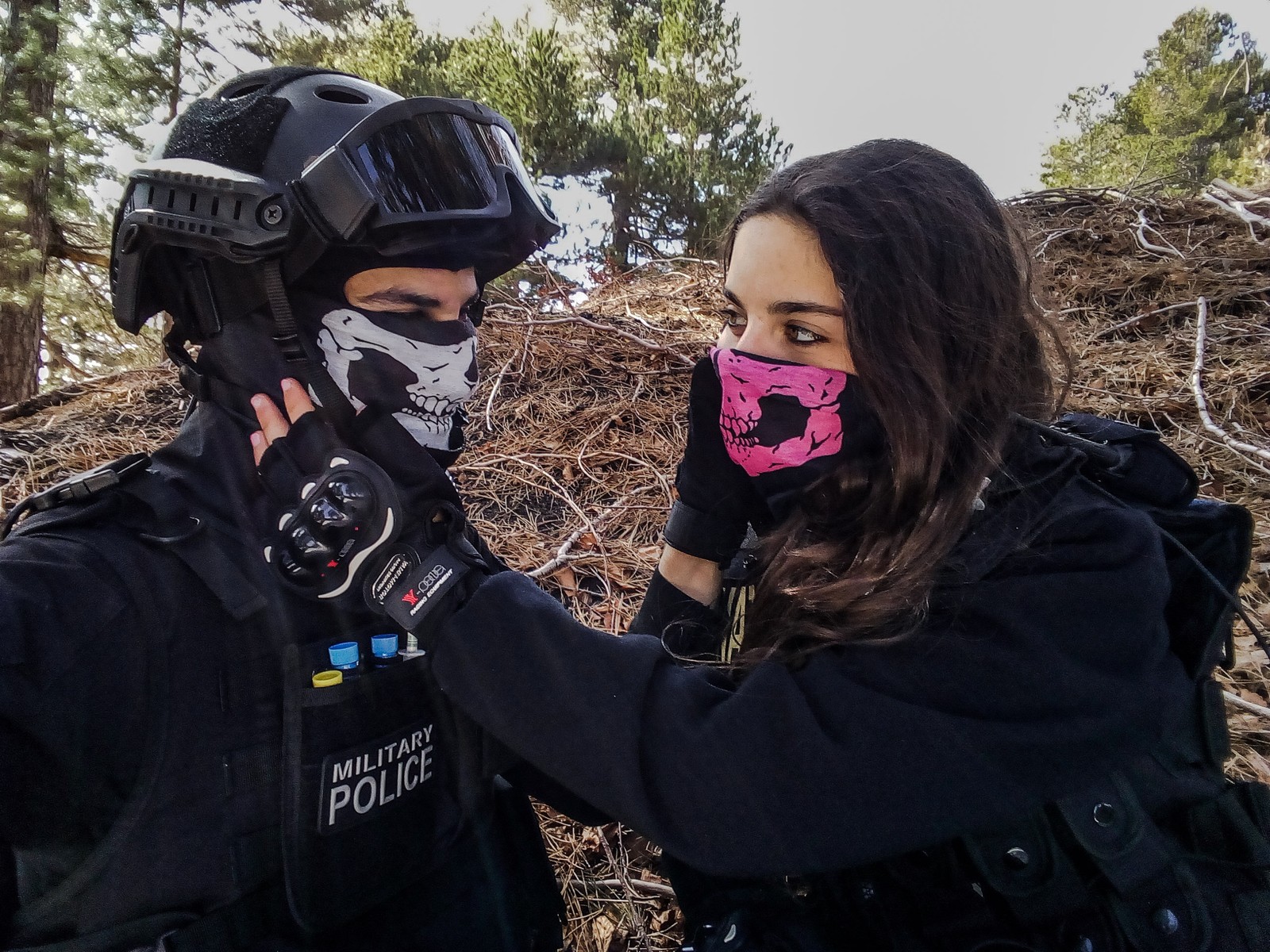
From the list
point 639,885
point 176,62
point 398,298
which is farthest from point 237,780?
point 176,62

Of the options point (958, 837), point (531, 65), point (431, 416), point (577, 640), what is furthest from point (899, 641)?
point (531, 65)

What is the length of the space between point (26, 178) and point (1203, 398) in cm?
913

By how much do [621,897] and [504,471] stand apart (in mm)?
2354

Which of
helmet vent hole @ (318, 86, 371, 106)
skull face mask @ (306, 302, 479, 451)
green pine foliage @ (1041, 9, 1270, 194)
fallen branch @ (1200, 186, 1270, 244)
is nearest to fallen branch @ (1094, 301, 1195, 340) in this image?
fallen branch @ (1200, 186, 1270, 244)

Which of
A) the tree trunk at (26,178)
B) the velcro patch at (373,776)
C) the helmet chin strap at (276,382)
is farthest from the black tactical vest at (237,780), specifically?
the tree trunk at (26,178)

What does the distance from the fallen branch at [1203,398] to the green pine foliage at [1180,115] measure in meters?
19.5

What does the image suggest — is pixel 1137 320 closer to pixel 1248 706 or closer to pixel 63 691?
pixel 1248 706

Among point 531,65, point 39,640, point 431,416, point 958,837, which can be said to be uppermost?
→ point 531,65

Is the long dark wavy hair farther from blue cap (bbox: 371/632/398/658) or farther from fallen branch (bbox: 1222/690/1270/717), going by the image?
fallen branch (bbox: 1222/690/1270/717)

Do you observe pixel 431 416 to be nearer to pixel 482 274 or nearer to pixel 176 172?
pixel 482 274

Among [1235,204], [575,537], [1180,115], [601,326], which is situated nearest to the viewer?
[575,537]

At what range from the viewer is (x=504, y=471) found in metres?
4.05

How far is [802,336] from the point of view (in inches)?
63.8

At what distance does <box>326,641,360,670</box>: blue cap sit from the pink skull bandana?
1036mm
